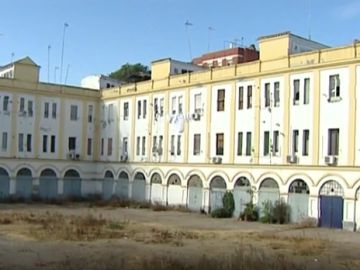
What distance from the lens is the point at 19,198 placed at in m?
62.8

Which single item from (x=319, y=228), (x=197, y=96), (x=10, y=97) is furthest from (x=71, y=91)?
(x=319, y=228)

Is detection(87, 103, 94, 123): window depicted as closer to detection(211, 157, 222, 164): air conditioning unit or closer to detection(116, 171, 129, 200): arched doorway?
detection(116, 171, 129, 200): arched doorway

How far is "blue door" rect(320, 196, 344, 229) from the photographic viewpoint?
4331 centimetres

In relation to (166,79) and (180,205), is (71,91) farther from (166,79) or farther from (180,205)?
(180,205)

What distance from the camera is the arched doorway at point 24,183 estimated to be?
207ft

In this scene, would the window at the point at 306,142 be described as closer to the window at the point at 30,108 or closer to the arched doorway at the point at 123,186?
the arched doorway at the point at 123,186

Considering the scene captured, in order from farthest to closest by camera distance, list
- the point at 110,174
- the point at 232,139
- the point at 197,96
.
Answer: the point at 110,174
the point at 197,96
the point at 232,139

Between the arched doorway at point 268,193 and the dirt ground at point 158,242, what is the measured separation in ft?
8.16

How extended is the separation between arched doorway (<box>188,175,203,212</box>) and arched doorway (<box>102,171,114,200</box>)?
1307cm

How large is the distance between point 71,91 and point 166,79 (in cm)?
1251

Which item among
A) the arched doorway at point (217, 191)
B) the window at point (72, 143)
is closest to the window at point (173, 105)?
the arched doorway at point (217, 191)

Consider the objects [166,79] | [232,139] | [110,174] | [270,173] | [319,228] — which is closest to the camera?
[319,228]

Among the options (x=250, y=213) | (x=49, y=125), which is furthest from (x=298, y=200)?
(x=49, y=125)

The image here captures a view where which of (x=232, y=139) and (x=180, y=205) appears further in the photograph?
(x=180, y=205)
